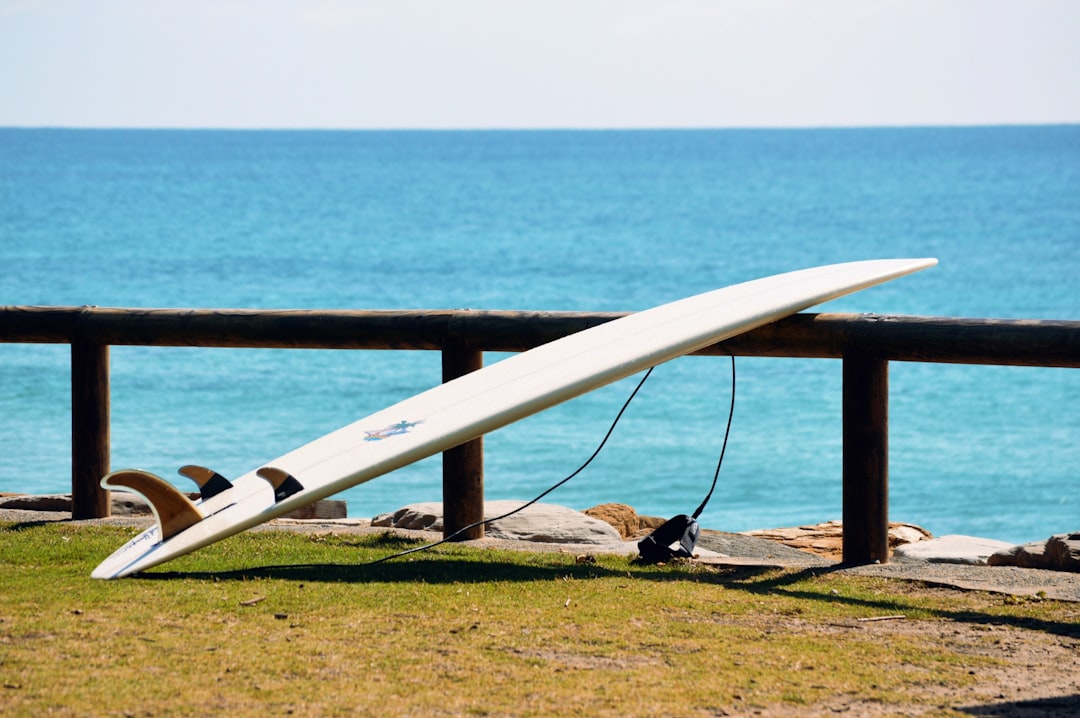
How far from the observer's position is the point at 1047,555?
5.45 m

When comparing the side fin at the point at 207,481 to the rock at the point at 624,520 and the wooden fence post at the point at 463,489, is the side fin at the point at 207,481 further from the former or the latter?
the rock at the point at 624,520

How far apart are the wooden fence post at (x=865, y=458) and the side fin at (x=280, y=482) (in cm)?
216

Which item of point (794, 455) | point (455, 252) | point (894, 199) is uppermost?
point (894, 199)

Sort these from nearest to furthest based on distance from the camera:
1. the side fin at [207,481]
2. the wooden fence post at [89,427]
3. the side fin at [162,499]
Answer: the side fin at [162,499] < the side fin at [207,481] < the wooden fence post at [89,427]

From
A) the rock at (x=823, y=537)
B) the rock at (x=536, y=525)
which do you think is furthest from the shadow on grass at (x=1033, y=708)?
the rock at (x=823, y=537)

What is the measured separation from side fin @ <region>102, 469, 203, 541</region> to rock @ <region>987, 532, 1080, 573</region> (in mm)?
3343

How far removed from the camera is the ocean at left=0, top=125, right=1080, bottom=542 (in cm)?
1919

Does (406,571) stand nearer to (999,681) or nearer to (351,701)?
(351,701)

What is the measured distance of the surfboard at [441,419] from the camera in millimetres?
4438

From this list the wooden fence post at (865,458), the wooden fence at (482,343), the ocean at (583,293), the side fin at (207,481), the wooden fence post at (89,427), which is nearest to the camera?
the side fin at (207,481)

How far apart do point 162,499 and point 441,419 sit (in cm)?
98

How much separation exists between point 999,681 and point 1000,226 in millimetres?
59740

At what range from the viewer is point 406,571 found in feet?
16.4

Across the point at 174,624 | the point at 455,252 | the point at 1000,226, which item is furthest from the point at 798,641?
the point at 1000,226
